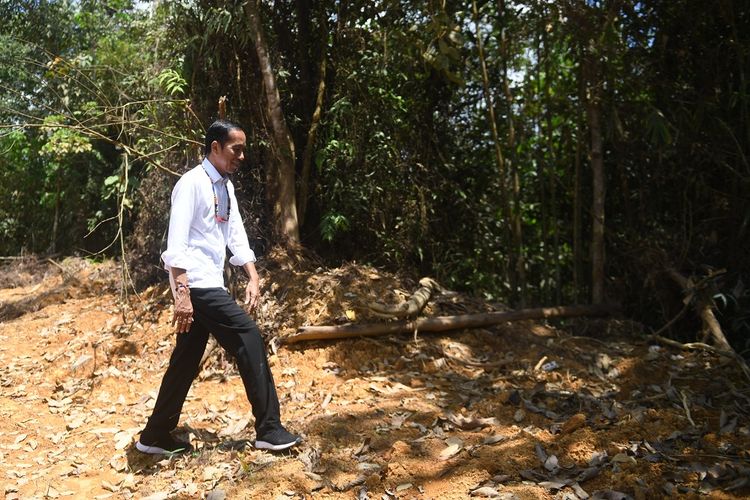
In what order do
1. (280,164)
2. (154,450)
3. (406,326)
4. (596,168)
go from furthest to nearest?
(280,164)
(596,168)
(406,326)
(154,450)

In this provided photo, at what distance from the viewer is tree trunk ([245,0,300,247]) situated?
6355mm

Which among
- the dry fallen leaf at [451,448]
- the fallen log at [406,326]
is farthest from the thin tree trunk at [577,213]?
the dry fallen leaf at [451,448]

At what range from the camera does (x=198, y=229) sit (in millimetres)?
3600

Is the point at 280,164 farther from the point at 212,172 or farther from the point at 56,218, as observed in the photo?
the point at 56,218

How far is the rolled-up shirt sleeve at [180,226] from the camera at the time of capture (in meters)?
3.42

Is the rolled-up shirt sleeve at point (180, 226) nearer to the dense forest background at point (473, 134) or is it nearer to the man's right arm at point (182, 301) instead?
the man's right arm at point (182, 301)

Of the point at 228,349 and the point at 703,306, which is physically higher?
the point at 228,349

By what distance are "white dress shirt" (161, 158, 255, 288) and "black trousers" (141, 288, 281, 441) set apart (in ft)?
0.37

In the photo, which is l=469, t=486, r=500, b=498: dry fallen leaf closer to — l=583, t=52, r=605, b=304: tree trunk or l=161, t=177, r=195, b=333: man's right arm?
l=161, t=177, r=195, b=333: man's right arm

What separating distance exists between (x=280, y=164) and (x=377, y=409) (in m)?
3.08

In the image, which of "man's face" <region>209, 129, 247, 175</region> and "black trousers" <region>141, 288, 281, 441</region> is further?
"man's face" <region>209, 129, 247, 175</region>

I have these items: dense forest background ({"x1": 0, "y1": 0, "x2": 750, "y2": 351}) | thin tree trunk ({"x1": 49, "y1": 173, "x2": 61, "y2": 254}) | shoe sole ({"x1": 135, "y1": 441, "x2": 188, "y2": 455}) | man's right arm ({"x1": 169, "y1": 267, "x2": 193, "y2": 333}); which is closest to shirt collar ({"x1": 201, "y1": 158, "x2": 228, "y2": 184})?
man's right arm ({"x1": 169, "y1": 267, "x2": 193, "y2": 333})

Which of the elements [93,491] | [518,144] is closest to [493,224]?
[518,144]

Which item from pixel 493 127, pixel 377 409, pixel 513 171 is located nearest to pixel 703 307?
pixel 513 171
